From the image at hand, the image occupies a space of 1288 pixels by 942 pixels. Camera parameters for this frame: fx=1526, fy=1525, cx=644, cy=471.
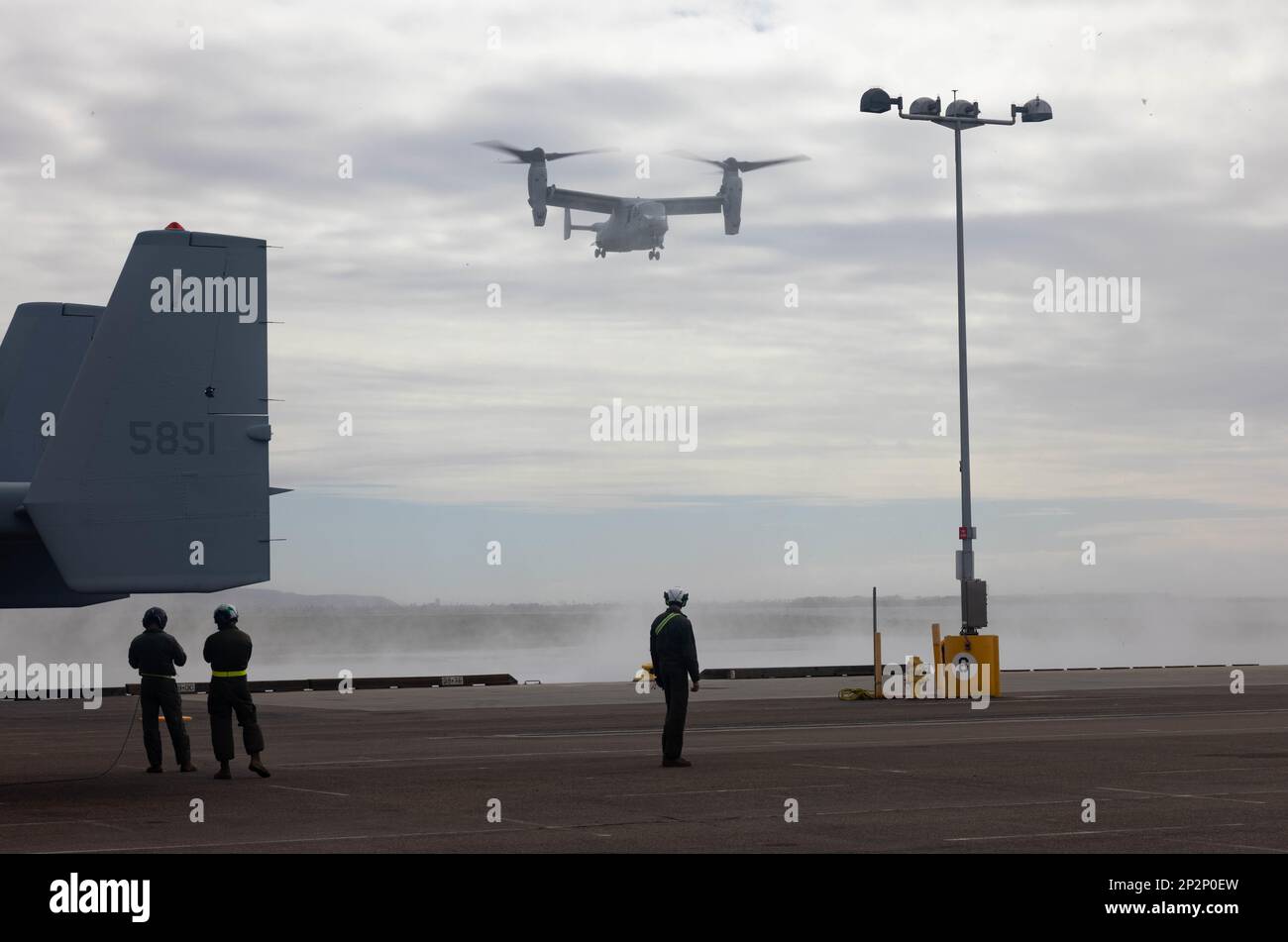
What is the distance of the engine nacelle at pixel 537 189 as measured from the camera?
73.3 metres

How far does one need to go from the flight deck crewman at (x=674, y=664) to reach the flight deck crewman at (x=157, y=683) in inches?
227

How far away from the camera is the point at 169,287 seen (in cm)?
1540

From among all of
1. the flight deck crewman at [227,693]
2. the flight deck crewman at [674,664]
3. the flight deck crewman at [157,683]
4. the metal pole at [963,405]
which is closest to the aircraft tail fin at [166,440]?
the flight deck crewman at [227,693]

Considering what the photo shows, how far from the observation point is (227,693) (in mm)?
17344

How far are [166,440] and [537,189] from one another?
196 ft

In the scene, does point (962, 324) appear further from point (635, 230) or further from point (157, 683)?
point (635, 230)

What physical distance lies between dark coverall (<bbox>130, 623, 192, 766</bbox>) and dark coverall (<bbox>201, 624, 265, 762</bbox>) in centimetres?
115

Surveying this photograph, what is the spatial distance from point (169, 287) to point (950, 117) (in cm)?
2234

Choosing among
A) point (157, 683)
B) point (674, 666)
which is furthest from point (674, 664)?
point (157, 683)

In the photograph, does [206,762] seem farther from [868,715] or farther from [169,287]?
[868,715]

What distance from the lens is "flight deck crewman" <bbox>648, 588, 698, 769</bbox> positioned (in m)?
18.4

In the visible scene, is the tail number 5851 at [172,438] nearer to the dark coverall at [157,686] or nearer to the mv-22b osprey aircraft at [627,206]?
the dark coverall at [157,686]
